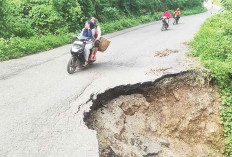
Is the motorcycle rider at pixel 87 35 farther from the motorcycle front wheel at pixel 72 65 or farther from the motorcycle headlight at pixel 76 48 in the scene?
the motorcycle front wheel at pixel 72 65

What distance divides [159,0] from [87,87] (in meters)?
26.4

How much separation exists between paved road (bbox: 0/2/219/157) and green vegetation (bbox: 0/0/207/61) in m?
0.86

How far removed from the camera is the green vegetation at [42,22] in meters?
10.3

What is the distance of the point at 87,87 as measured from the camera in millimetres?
6473

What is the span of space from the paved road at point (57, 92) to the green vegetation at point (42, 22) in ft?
2.83

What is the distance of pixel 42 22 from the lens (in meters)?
13.1

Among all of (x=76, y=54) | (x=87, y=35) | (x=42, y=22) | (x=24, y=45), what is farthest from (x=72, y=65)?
(x=42, y=22)

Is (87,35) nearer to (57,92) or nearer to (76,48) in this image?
(76,48)

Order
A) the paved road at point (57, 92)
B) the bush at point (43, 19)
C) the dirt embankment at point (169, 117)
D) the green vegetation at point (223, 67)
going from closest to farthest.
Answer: the paved road at point (57, 92) → the dirt embankment at point (169, 117) → the green vegetation at point (223, 67) → the bush at point (43, 19)

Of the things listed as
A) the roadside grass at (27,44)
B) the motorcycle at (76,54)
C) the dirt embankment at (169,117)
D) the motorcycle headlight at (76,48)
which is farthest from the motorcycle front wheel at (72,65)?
the roadside grass at (27,44)

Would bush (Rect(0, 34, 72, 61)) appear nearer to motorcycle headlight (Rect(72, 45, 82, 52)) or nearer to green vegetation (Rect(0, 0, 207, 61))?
green vegetation (Rect(0, 0, 207, 61))

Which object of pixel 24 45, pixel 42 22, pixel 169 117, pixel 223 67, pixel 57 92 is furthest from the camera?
pixel 42 22

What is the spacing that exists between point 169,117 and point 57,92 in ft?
10.1

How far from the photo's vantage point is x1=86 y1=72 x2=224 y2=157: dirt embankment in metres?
5.55
